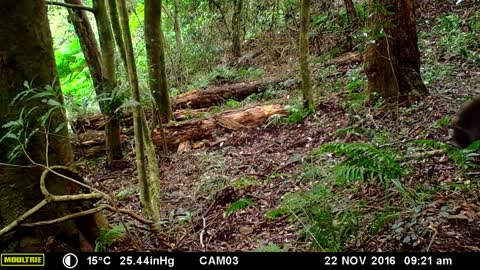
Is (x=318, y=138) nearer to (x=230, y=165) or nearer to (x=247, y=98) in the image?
(x=230, y=165)

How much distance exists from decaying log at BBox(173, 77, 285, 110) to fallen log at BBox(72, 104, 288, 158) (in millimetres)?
1638

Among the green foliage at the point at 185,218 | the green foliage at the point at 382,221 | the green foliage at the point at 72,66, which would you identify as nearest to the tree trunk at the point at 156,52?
the green foliage at the point at 185,218

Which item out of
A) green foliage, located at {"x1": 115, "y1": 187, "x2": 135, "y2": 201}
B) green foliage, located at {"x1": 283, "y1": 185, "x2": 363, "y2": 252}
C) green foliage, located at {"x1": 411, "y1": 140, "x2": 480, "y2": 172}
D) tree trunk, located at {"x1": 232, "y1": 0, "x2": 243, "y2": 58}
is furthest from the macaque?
tree trunk, located at {"x1": 232, "y1": 0, "x2": 243, "y2": 58}

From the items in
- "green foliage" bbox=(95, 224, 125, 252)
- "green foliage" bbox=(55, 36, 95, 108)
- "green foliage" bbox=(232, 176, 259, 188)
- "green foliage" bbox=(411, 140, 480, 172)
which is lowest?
"green foliage" bbox=(95, 224, 125, 252)

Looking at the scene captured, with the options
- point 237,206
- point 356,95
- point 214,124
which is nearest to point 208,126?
point 214,124

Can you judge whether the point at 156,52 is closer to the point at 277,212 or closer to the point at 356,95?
the point at 356,95

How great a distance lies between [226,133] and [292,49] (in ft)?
19.1

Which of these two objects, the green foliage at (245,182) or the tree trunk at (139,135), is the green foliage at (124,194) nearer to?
the tree trunk at (139,135)

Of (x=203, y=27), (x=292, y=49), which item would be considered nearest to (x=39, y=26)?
(x=292, y=49)

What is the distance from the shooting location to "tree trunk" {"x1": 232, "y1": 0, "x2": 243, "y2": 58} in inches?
558

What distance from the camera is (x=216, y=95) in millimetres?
10773

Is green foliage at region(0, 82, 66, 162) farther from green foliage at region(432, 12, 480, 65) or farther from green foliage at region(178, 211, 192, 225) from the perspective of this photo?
green foliage at region(432, 12, 480, 65)

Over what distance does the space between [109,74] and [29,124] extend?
4711 mm

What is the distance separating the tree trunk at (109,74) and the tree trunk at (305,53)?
122 inches
